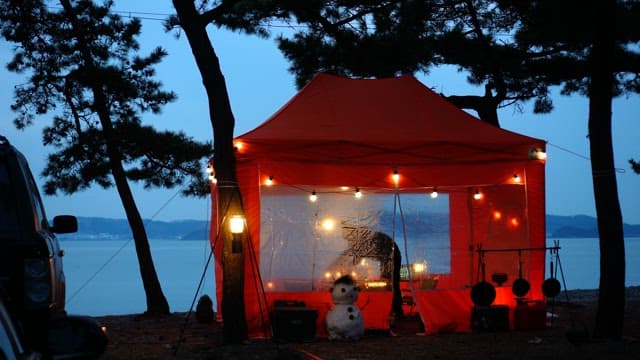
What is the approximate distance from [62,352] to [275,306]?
7.96 m

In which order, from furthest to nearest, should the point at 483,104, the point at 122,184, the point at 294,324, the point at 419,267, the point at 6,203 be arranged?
the point at 483,104, the point at 122,184, the point at 419,267, the point at 294,324, the point at 6,203

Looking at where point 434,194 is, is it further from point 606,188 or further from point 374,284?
point 606,188

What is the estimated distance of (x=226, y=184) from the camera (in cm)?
1009

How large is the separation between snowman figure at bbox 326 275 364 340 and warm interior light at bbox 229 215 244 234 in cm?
139

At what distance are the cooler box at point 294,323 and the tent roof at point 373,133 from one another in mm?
1774

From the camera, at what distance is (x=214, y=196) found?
37.5ft

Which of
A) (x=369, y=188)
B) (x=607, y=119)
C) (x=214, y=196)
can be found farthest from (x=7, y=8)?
(x=607, y=119)

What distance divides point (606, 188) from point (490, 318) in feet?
7.80

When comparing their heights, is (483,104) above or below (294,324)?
above

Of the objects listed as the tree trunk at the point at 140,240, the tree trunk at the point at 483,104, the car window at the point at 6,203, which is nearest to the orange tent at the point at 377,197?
the tree trunk at the point at 140,240

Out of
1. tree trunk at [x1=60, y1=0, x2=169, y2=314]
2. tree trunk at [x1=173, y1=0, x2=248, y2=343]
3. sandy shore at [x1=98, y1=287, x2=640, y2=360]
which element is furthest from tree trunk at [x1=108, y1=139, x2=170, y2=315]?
tree trunk at [x1=173, y1=0, x2=248, y2=343]

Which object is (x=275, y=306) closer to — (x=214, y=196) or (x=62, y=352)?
(x=214, y=196)

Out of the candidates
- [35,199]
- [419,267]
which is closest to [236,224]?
[419,267]

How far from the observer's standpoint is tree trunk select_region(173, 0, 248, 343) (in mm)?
10031
